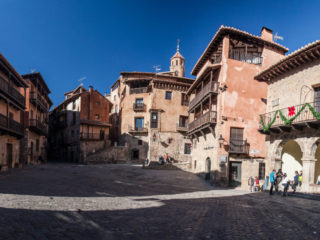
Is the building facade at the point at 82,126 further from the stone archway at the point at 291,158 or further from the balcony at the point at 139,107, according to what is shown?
the stone archway at the point at 291,158

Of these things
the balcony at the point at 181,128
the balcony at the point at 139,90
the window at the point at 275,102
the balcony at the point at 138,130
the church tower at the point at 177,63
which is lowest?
the balcony at the point at 138,130

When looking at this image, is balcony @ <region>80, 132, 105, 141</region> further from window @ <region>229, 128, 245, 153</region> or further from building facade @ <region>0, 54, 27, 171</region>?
window @ <region>229, 128, 245, 153</region>

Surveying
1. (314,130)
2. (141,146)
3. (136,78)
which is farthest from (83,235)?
(136,78)

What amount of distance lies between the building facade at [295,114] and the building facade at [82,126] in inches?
1046

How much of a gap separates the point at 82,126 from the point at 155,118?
13.1 meters

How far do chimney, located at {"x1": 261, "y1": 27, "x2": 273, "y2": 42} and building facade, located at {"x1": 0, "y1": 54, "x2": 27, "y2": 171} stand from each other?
24.7m

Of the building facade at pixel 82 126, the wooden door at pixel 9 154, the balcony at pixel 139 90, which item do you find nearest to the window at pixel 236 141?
the balcony at pixel 139 90

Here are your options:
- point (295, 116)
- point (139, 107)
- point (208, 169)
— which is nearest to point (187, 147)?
point (139, 107)

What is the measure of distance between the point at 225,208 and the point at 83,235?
20.8 feet

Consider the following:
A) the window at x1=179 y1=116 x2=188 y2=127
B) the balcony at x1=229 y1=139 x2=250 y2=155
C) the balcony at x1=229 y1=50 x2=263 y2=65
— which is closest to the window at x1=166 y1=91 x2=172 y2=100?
the window at x1=179 y1=116 x2=188 y2=127

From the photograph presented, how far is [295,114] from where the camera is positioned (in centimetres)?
1405

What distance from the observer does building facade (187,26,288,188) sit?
18969mm

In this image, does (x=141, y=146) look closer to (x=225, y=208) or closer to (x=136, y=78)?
(x=136, y=78)

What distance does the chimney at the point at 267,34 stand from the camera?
2205cm
